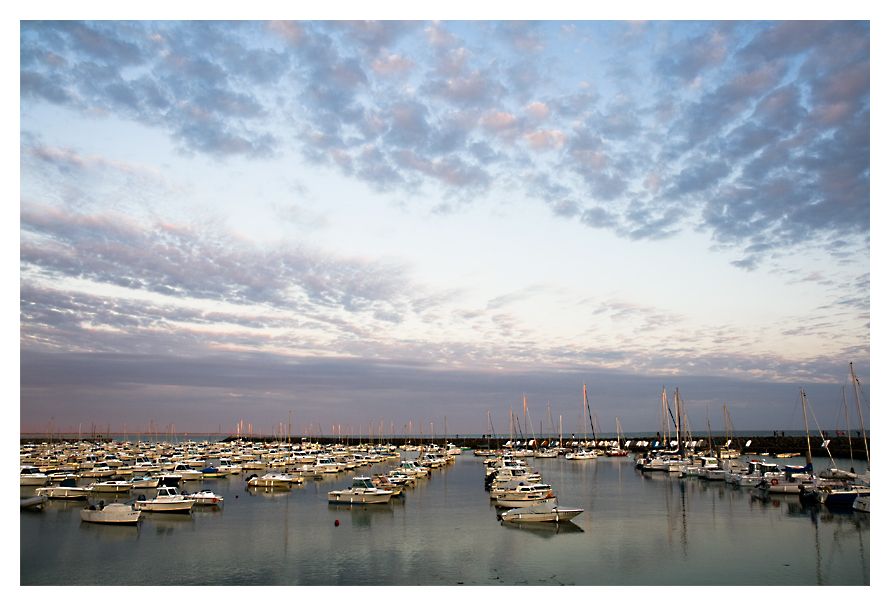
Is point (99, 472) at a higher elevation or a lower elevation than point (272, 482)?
lower

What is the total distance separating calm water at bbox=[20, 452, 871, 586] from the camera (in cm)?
2170

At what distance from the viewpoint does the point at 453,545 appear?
89.0ft

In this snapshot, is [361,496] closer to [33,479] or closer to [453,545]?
[453,545]

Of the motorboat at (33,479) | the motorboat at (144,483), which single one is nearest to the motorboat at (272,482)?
the motorboat at (144,483)

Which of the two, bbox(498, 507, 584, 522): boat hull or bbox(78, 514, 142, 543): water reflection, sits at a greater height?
bbox(498, 507, 584, 522): boat hull

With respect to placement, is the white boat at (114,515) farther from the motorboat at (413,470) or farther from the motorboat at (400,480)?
the motorboat at (413,470)

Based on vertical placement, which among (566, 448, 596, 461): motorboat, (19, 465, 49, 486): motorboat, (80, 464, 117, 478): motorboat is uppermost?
(19, 465, 49, 486): motorboat

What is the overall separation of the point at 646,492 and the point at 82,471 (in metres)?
59.5

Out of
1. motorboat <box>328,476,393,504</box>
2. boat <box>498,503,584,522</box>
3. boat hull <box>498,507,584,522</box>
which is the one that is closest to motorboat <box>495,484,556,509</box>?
boat <box>498,503,584,522</box>

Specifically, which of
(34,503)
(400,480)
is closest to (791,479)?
(400,480)

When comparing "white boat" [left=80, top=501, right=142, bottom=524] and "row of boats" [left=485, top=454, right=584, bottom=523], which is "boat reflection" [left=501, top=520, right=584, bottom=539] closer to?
"row of boats" [left=485, top=454, right=584, bottom=523]

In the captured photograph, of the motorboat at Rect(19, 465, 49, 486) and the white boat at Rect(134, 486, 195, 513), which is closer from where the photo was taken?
the white boat at Rect(134, 486, 195, 513)

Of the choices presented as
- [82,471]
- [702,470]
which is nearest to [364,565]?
[702,470]

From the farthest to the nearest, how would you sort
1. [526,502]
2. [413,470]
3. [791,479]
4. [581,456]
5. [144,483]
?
1. [581,456]
2. [413,470]
3. [144,483]
4. [791,479]
5. [526,502]
